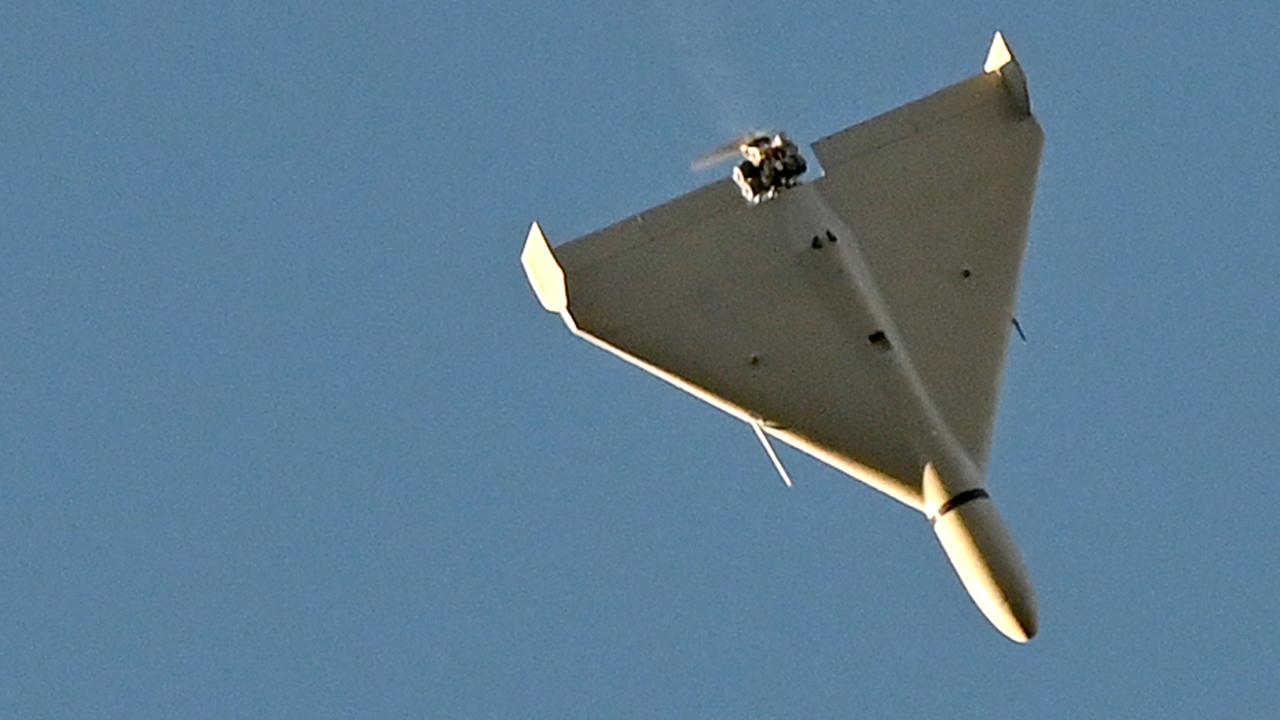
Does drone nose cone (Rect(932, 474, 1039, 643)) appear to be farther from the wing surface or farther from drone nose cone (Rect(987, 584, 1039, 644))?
the wing surface

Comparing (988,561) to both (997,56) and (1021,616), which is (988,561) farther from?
(997,56)

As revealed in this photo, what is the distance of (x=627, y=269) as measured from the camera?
8031 centimetres

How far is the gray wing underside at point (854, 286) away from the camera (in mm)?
76062

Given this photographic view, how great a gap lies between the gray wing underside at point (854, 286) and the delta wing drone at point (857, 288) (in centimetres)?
4

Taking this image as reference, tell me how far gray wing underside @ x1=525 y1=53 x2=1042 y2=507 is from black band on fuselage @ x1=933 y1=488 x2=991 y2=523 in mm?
1019

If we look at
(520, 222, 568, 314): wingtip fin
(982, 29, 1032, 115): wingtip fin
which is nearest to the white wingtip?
(982, 29, 1032, 115): wingtip fin

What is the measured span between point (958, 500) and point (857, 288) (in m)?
7.78

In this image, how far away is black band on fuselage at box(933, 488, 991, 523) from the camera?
238 ft

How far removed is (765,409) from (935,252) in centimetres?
695

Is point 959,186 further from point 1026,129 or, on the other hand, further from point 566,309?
point 566,309

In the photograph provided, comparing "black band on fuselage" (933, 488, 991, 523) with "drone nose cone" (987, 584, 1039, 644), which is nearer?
"drone nose cone" (987, 584, 1039, 644)

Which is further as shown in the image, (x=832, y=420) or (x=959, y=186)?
(x=959, y=186)

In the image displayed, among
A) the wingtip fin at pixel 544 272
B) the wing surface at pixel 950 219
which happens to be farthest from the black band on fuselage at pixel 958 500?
the wingtip fin at pixel 544 272

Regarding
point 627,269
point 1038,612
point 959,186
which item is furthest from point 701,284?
point 1038,612
